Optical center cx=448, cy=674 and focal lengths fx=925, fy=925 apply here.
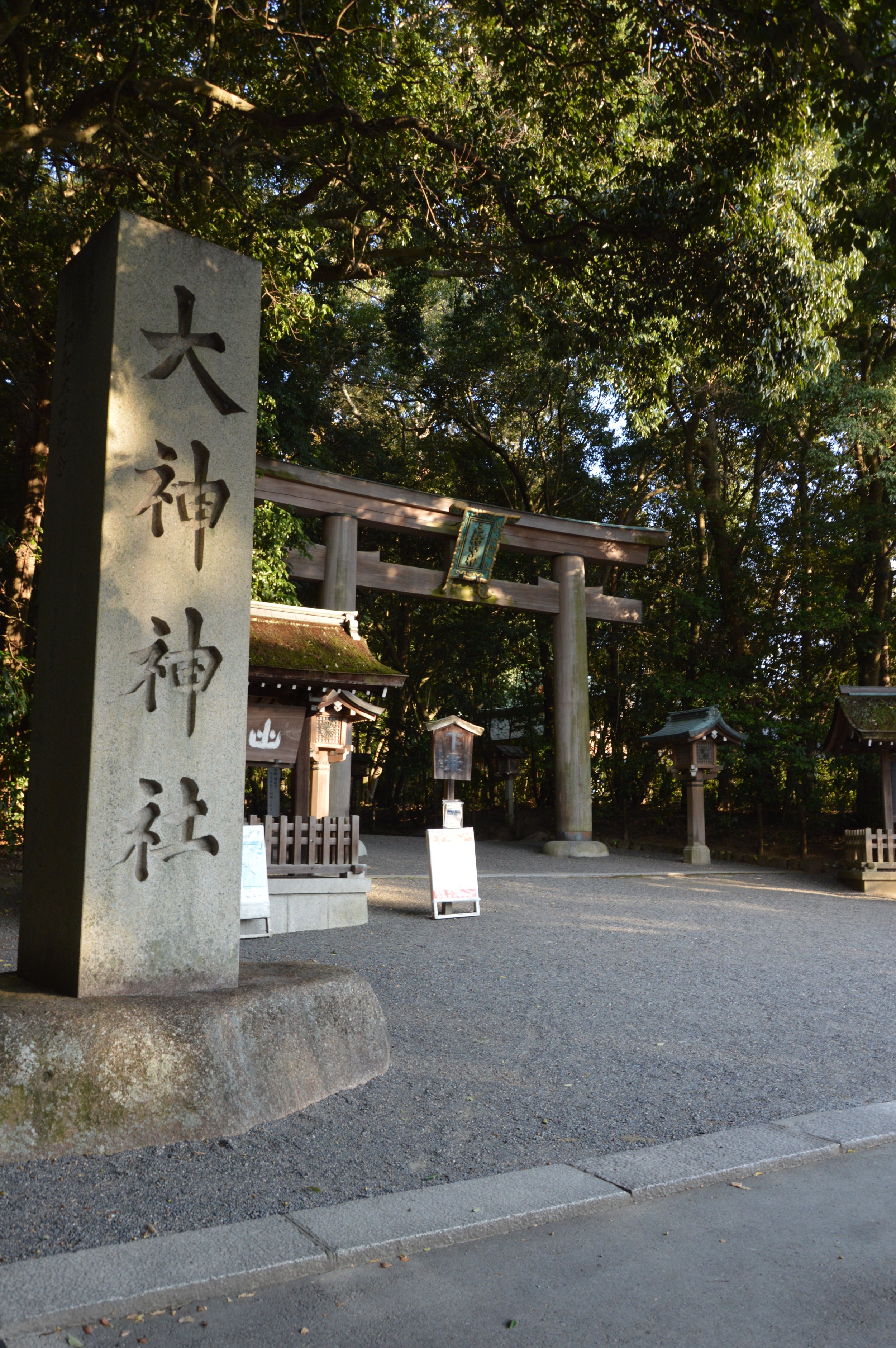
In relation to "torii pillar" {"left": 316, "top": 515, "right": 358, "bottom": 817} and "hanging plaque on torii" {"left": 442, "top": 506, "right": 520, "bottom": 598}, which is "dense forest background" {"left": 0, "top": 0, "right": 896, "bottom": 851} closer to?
"torii pillar" {"left": 316, "top": 515, "right": 358, "bottom": 817}

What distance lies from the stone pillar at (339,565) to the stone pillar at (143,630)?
9379mm

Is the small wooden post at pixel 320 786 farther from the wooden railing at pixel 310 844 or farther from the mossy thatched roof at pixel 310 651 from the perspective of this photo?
the mossy thatched roof at pixel 310 651

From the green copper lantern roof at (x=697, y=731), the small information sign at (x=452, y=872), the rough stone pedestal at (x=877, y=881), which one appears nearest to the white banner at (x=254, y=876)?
the small information sign at (x=452, y=872)

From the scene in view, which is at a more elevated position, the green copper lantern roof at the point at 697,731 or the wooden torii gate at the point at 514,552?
the wooden torii gate at the point at 514,552

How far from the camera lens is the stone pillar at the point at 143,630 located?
11.1ft

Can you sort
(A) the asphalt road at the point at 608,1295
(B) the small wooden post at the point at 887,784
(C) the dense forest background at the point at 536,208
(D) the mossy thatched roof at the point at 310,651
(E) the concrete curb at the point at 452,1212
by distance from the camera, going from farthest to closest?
(B) the small wooden post at the point at 887,784, (D) the mossy thatched roof at the point at 310,651, (C) the dense forest background at the point at 536,208, (E) the concrete curb at the point at 452,1212, (A) the asphalt road at the point at 608,1295

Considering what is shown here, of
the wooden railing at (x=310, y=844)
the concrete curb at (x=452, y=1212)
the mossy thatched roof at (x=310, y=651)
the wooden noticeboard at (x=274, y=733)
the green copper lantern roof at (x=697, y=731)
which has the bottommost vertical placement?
the concrete curb at (x=452, y=1212)

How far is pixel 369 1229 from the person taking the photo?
2439 mm

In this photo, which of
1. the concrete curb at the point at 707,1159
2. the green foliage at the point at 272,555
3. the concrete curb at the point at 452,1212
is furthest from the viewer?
the green foliage at the point at 272,555

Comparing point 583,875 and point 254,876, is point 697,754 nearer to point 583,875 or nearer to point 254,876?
point 583,875

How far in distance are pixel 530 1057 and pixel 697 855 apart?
11.5 meters

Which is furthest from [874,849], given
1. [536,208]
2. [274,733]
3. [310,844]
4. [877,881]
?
[536,208]

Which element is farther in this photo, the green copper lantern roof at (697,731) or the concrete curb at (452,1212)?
the green copper lantern roof at (697,731)

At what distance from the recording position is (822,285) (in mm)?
7207
